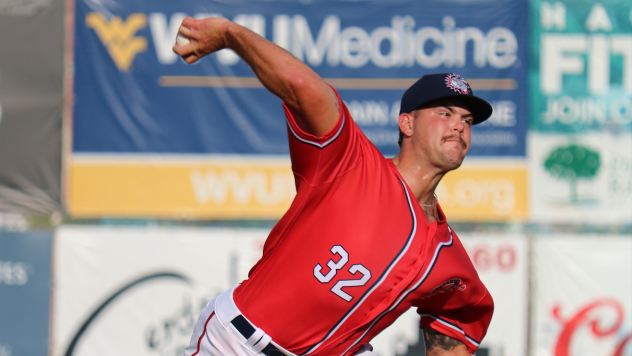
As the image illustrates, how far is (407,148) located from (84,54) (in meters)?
4.19

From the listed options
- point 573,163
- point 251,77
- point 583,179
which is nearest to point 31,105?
point 251,77

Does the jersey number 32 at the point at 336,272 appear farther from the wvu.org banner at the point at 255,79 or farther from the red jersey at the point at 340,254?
the wvu.org banner at the point at 255,79

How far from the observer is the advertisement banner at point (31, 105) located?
17.9 ft

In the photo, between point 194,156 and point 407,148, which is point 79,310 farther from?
point 407,148

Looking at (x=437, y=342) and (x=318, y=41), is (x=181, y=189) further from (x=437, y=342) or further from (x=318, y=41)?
(x=437, y=342)

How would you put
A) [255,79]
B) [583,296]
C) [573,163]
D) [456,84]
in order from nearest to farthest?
[456,84] → [583,296] → [573,163] → [255,79]

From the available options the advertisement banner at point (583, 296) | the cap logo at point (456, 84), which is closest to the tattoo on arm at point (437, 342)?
the cap logo at point (456, 84)

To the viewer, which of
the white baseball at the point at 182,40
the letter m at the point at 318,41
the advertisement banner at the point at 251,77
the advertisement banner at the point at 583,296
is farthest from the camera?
the letter m at the point at 318,41

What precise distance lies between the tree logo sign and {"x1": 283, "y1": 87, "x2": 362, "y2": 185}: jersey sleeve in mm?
3903

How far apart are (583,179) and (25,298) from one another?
5.11 meters

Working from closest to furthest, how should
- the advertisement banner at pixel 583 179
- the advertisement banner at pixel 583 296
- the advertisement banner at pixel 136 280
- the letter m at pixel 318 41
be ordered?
the advertisement banner at pixel 583 296 < the advertisement banner at pixel 136 280 < the advertisement banner at pixel 583 179 < the letter m at pixel 318 41

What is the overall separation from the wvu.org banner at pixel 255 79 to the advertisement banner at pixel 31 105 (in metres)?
0.21

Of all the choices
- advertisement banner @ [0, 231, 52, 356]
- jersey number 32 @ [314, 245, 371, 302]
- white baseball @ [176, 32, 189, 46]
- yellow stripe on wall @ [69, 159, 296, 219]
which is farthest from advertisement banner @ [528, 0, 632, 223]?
advertisement banner @ [0, 231, 52, 356]

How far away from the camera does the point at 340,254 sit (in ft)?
6.76
